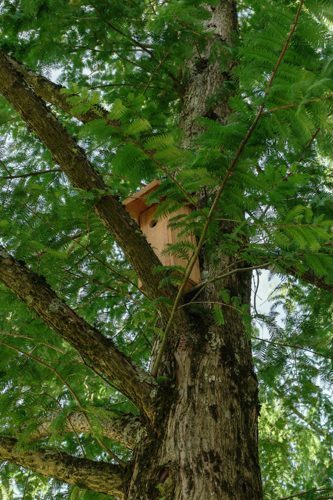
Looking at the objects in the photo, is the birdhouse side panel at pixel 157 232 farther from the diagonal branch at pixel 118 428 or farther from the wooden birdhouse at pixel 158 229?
the diagonal branch at pixel 118 428

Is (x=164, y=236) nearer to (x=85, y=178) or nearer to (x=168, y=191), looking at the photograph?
(x=85, y=178)

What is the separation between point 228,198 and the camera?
193cm

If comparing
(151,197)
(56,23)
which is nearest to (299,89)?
(151,197)

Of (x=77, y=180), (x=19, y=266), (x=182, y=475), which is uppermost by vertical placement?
(x=77, y=180)

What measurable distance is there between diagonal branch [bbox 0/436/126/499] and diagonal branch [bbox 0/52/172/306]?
0.71 m

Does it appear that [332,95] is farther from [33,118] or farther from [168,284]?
[33,118]

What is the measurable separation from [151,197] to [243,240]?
1.38 feet

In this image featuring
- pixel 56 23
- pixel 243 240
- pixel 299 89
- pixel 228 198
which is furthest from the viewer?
pixel 56 23

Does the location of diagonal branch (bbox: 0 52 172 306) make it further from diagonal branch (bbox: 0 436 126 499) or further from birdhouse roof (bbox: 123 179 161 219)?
diagonal branch (bbox: 0 436 126 499)

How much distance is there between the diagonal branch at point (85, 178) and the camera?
2.43 meters

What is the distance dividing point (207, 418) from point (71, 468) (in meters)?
0.57

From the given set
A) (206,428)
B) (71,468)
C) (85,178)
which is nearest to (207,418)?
(206,428)

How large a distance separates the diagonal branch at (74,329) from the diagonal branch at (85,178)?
33 cm

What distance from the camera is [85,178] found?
8.13 ft
